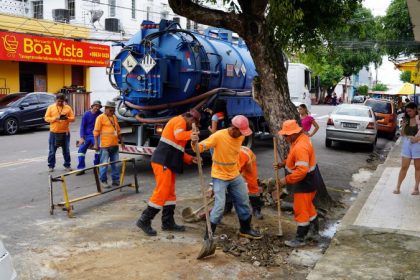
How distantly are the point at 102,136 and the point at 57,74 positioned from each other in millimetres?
18319

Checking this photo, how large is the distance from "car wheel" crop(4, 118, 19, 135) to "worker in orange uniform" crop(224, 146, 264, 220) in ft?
40.8

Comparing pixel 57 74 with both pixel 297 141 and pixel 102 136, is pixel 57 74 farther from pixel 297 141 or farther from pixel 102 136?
pixel 297 141

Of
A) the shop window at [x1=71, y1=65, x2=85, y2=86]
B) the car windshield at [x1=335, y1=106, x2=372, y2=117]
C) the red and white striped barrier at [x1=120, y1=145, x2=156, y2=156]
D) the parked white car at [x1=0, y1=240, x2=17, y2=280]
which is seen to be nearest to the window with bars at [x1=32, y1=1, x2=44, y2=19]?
the shop window at [x1=71, y1=65, x2=85, y2=86]

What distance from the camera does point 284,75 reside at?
7809 mm

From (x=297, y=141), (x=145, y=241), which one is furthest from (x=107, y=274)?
(x=297, y=141)

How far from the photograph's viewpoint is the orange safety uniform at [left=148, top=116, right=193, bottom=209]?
618 centimetres

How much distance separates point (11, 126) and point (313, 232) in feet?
46.1

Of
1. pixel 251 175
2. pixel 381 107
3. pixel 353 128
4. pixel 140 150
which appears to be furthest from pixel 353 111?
pixel 251 175

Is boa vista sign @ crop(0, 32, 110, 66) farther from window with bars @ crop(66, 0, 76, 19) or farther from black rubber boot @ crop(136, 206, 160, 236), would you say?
black rubber boot @ crop(136, 206, 160, 236)

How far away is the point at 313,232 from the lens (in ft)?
20.6

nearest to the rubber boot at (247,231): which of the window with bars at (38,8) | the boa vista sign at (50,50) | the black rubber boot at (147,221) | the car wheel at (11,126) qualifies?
the black rubber boot at (147,221)

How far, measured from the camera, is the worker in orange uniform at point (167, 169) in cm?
618

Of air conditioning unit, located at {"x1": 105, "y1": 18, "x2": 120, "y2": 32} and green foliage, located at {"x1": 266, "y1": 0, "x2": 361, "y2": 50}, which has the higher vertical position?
air conditioning unit, located at {"x1": 105, "y1": 18, "x2": 120, "y2": 32}

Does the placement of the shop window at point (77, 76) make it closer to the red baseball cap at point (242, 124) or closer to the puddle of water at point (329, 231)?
the puddle of water at point (329, 231)
